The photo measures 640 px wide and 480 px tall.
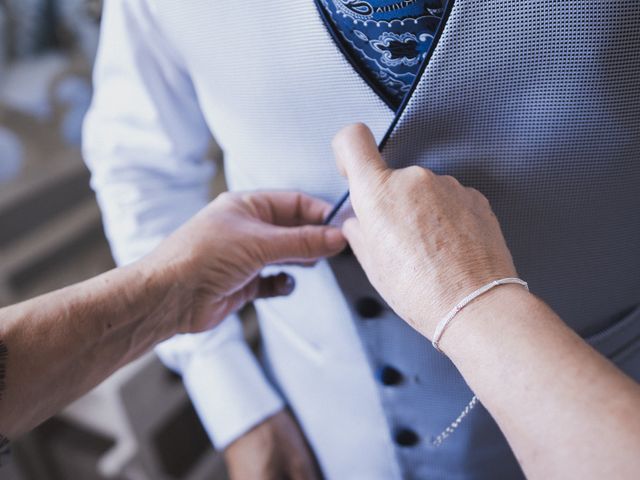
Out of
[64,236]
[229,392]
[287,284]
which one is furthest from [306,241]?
[64,236]

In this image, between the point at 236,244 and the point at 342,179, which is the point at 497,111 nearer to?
the point at 342,179

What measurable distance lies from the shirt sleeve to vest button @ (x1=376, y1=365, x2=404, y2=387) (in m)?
0.23

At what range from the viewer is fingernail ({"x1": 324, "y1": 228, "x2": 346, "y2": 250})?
55 centimetres

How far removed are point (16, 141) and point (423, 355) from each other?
3.59ft

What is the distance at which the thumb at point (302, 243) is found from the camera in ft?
1.80

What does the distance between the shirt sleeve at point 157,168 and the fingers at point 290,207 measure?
0.62 ft

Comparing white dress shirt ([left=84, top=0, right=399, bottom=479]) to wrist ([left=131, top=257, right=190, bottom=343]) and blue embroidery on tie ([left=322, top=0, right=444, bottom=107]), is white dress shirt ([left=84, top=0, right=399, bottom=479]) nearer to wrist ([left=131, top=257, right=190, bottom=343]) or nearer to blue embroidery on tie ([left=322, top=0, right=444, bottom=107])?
blue embroidery on tie ([left=322, top=0, right=444, bottom=107])

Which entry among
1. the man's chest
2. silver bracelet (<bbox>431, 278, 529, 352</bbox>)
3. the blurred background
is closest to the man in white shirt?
the man's chest

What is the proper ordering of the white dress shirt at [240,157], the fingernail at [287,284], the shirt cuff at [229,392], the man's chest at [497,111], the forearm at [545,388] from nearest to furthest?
the forearm at [545,388] → the man's chest at [497,111] → the white dress shirt at [240,157] → the fingernail at [287,284] → the shirt cuff at [229,392]

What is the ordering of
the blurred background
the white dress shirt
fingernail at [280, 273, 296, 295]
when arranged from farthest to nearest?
the blurred background → fingernail at [280, 273, 296, 295] → the white dress shirt

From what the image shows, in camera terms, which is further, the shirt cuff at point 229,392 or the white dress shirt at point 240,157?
the shirt cuff at point 229,392

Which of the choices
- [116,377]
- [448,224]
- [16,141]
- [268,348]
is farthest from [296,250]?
[16,141]

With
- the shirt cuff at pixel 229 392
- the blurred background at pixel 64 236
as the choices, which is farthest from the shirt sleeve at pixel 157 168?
the blurred background at pixel 64 236

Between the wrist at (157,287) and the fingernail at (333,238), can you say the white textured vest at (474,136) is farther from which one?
the wrist at (157,287)
